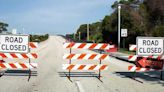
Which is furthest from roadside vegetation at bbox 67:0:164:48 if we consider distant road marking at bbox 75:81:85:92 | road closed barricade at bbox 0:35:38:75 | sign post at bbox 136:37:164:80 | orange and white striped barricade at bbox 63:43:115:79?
distant road marking at bbox 75:81:85:92

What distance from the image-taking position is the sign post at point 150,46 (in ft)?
57.3

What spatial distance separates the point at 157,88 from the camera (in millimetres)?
14133

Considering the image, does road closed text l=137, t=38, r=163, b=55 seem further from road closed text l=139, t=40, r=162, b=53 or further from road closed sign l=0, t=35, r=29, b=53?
road closed sign l=0, t=35, r=29, b=53

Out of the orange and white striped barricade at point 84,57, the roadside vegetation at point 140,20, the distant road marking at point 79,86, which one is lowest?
the distant road marking at point 79,86

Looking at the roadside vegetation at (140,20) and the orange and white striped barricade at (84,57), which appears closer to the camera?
the orange and white striped barricade at (84,57)

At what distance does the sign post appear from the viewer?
57.3 feet

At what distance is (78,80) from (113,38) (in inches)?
2308

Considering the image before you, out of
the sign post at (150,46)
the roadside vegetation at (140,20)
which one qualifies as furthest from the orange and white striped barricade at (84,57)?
the roadside vegetation at (140,20)

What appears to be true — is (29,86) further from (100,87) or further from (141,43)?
(141,43)

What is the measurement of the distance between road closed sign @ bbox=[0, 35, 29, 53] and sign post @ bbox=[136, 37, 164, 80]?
4880mm

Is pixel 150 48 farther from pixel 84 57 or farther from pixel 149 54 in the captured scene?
pixel 84 57

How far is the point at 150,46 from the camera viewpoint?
17.6m

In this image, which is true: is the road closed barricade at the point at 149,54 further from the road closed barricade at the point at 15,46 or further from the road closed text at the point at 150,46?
the road closed barricade at the point at 15,46

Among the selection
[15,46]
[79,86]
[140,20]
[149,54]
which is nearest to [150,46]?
A: [149,54]
